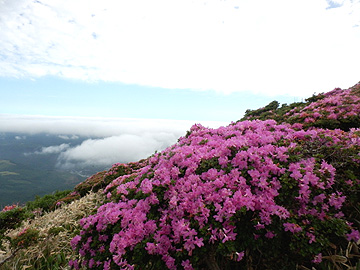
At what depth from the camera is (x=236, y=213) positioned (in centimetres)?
317

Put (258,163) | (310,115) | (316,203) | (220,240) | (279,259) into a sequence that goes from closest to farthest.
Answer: (220,240) < (279,259) < (316,203) < (258,163) < (310,115)

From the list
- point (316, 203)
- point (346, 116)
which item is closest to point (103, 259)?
point (316, 203)

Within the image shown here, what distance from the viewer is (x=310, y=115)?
298 inches

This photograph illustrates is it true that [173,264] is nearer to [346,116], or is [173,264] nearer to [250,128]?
[250,128]

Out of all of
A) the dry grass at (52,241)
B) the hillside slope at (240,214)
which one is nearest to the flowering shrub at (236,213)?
the hillside slope at (240,214)

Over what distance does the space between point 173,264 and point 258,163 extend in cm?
239

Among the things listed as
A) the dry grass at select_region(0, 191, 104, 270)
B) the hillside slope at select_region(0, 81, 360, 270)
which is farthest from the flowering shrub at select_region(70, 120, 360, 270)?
the dry grass at select_region(0, 191, 104, 270)

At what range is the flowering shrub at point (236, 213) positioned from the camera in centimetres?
315

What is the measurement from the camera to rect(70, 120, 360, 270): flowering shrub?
10.3ft

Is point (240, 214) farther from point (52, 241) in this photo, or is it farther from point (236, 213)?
point (52, 241)

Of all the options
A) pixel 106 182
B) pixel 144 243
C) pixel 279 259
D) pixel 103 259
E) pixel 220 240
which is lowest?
pixel 106 182

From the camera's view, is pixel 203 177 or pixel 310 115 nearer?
pixel 203 177

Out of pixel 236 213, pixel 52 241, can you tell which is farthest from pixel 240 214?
pixel 52 241

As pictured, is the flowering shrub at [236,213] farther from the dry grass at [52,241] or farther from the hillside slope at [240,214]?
the dry grass at [52,241]
